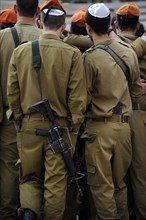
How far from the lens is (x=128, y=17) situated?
18.1 feet

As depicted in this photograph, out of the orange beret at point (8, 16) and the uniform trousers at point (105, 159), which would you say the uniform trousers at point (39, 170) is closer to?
the uniform trousers at point (105, 159)

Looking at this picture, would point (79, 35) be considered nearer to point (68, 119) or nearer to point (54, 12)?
point (54, 12)

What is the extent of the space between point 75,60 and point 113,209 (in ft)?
4.92

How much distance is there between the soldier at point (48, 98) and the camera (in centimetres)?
436

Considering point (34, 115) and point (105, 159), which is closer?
point (34, 115)

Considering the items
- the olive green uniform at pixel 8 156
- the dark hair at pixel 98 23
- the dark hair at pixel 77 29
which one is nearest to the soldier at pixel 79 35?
the dark hair at pixel 77 29

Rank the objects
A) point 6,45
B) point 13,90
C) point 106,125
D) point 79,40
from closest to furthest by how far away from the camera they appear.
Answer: point 13,90 < point 106,125 < point 6,45 < point 79,40

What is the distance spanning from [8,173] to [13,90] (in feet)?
3.37

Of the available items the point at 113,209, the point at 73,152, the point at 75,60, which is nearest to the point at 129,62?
the point at 75,60

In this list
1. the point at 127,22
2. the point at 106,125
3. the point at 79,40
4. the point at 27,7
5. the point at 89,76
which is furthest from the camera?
the point at 127,22

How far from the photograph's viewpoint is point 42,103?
4.23 meters

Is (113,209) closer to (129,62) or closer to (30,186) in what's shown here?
(30,186)

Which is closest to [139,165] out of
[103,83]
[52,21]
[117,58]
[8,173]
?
[103,83]

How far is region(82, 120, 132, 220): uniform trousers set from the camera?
4.64 m
